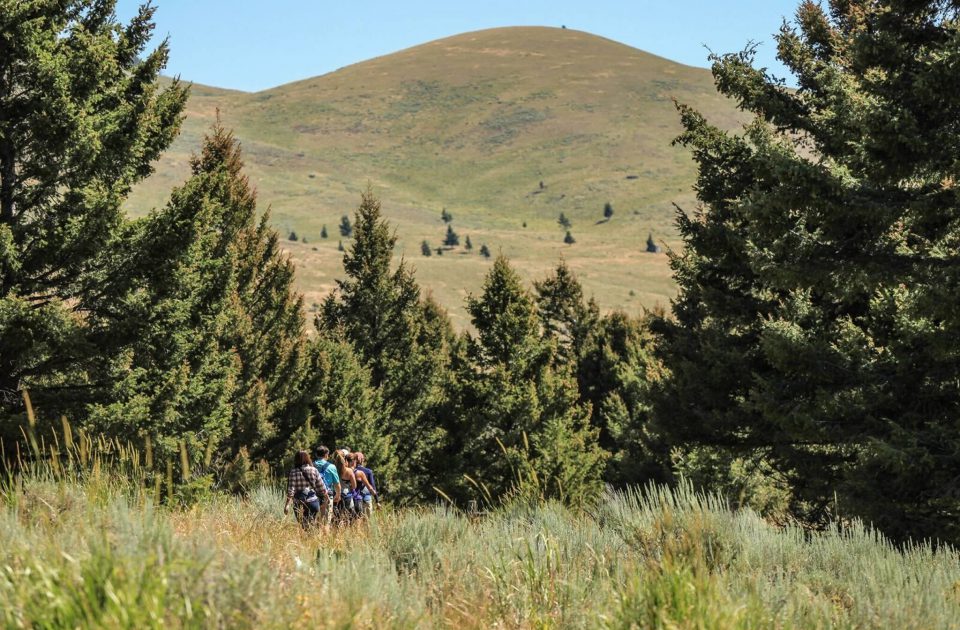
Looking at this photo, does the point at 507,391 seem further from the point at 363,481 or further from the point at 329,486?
the point at 329,486

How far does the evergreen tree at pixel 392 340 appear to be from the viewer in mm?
34438

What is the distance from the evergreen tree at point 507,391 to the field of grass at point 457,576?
2324 cm

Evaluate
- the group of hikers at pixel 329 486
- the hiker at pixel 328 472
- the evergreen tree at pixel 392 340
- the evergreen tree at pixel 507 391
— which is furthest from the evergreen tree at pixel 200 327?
the evergreen tree at pixel 507 391

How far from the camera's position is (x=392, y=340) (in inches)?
1387

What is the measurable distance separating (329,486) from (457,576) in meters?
8.46

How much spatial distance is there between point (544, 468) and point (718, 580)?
2411cm

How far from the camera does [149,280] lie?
15.1 m

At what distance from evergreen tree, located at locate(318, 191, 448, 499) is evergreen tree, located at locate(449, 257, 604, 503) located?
10.3 feet

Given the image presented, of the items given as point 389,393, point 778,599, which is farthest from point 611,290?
point 778,599

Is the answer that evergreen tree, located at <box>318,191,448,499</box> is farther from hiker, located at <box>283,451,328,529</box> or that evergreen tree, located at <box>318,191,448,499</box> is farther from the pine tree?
hiker, located at <box>283,451,328,529</box>

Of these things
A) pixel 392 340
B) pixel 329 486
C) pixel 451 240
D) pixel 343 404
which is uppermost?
pixel 451 240

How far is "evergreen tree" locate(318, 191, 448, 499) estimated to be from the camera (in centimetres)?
3444

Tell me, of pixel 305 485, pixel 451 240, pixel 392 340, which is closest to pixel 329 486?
pixel 305 485

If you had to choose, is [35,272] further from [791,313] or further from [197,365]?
[791,313]
